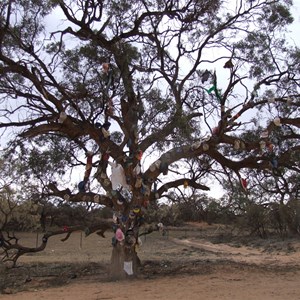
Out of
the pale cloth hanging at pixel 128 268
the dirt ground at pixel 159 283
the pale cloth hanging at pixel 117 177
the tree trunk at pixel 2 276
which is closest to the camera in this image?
the dirt ground at pixel 159 283

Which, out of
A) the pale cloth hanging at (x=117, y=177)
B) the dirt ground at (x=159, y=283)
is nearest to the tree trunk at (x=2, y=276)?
the dirt ground at (x=159, y=283)

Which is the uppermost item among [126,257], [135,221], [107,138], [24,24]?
[24,24]

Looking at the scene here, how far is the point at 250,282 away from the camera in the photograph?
32.5 ft

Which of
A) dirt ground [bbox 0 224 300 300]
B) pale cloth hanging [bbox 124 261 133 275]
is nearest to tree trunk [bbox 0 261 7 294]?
dirt ground [bbox 0 224 300 300]

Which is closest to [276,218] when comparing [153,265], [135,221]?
[153,265]

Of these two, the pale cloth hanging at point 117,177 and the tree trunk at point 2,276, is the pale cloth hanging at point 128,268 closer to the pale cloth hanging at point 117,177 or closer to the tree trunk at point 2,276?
the pale cloth hanging at point 117,177

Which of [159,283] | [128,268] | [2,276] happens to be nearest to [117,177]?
[128,268]

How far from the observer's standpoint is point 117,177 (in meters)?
10.9

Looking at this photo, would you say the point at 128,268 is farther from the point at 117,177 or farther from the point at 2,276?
the point at 2,276

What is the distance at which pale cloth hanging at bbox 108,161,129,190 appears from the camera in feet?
35.7

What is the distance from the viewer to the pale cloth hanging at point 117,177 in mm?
10875

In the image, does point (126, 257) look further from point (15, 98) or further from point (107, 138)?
point (15, 98)

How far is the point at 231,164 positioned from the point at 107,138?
3923mm

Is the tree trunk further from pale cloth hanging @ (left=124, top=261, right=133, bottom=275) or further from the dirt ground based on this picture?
pale cloth hanging @ (left=124, top=261, right=133, bottom=275)
